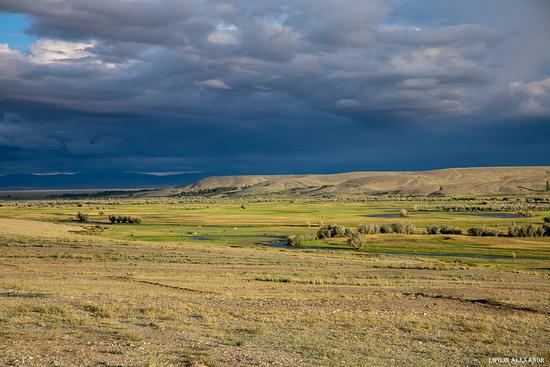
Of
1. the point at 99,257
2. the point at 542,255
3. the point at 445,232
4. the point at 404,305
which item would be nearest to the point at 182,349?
the point at 404,305

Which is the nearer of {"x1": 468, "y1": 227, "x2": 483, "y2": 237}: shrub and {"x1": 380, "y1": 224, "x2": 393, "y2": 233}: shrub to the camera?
{"x1": 468, "y1": 227, "x2": 483, "y2": 237}: shrub

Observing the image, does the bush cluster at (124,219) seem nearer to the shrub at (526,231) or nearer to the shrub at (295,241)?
the shrub at (295,241)

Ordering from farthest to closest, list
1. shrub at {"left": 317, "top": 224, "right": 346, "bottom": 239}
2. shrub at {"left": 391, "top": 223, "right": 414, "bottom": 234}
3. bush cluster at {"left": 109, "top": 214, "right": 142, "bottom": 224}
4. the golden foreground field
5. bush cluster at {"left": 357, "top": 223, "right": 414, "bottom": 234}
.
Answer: bush cluster at {"left": 109, "top": 214, "right": 142, "bottom": 224} < shrub at {"left": 391, "top": 223, "right": 414, "bottom": 234} < bush cluster at {"left": 357, "top": 223, "right": 414, "bottom": 234} < shrub at {"left": 317, "top": 224, "right": 346, "bottom": 239} < the golden foreground field

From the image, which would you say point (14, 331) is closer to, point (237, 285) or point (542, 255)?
point (237, 285)

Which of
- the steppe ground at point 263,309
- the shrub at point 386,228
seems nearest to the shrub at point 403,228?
the shrub at point 386,228

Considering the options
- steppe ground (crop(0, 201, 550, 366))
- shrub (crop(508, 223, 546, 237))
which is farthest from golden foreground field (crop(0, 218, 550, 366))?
shrub (crop(508, 223, 546, 237))

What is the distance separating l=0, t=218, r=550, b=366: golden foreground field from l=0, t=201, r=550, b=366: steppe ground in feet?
0.17

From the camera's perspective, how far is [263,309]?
21.6m

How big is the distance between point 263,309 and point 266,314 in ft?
4.50

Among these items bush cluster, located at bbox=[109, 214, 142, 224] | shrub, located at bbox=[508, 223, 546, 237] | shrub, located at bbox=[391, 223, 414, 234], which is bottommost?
shrub, located at bbox=[508, 223, 546, 237]

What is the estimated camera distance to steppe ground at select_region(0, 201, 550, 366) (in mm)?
14148

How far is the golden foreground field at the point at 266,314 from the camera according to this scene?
552 inches

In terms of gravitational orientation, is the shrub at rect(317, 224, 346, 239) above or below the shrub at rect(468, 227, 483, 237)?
above

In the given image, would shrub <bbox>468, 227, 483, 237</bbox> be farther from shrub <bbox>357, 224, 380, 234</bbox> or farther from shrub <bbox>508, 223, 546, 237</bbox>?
shrub <bbox>357, 224, 380, 234</bbox>
